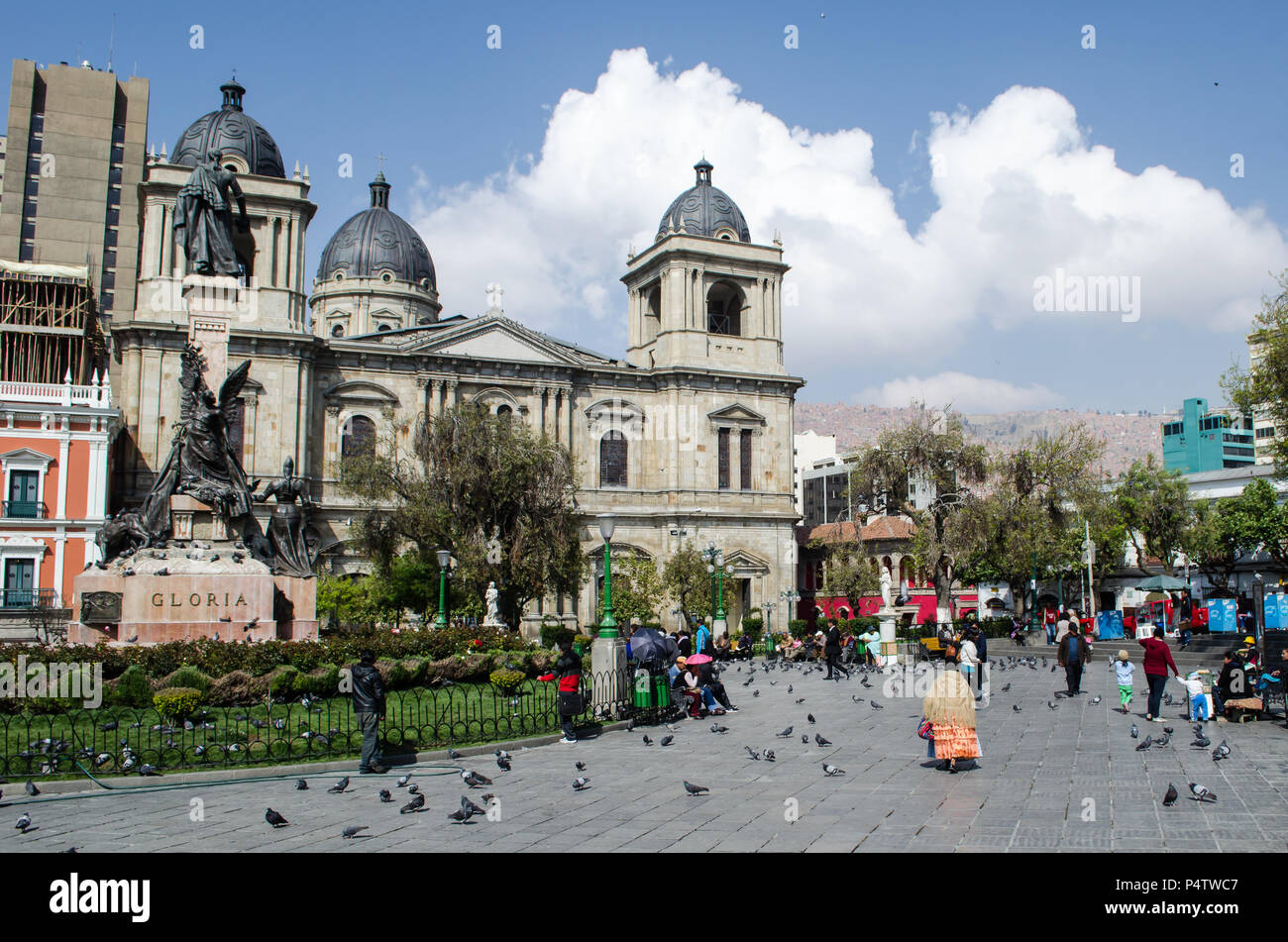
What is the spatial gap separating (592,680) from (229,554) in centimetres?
654

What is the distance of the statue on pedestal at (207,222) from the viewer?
19.5 meters

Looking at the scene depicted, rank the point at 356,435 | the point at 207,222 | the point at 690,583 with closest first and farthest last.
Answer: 1. the point at 207,222
2. the point at 690,583
3. the point at 356,435

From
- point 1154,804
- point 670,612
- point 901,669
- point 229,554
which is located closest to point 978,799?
point 1154,804

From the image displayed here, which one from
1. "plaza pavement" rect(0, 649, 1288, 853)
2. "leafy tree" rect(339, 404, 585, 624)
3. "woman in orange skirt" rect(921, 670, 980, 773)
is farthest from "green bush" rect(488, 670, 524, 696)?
"leafy tree" rect(339, 404, 585, 624)

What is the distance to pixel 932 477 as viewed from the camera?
41.5 meters

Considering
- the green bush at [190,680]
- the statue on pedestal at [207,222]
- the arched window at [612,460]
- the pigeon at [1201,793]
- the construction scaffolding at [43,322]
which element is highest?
the construction scaffolding at [43,322]

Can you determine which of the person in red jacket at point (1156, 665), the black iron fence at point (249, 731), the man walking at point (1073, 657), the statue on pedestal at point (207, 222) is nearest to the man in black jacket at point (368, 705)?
the black iron fence at point (249, 731)

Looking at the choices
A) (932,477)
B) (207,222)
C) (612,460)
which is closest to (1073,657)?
(207,222)

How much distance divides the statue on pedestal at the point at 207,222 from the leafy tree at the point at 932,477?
91.0ft

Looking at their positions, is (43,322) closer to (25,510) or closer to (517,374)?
(25,510)

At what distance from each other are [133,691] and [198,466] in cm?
465

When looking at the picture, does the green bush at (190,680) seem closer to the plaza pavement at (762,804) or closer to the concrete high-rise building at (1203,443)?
the plaza pavement at (762,804)

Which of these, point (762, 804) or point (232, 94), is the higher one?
point (232, 94)
